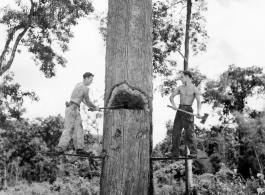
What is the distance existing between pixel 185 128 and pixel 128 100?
121 cm

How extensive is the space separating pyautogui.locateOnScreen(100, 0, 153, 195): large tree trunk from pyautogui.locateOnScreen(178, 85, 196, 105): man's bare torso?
0.70 metres

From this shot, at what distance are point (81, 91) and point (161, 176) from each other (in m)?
13.8

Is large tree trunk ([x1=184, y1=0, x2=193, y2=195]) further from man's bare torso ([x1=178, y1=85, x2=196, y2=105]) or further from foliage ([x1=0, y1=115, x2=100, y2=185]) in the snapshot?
foliage ([x1=0, y1=115, x2=100, y2=185])

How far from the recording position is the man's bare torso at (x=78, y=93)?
5410mm

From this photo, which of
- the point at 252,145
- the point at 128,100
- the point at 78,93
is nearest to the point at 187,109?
the point at 128,100

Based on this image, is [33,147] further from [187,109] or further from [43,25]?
[187,109]

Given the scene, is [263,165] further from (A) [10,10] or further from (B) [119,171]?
(B) [119,171]

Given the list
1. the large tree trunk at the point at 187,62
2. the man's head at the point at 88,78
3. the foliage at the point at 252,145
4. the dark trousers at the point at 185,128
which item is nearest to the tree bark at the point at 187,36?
the large tree trunk at the point at 187,62

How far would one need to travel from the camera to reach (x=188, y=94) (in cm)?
546

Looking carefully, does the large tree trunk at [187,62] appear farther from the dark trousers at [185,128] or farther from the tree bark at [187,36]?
the dark trousers at [185,128]

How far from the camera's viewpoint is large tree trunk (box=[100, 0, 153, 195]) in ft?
14.9

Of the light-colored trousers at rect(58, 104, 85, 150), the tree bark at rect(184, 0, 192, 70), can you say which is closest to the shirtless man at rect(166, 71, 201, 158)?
the light-colored trousers at rect(58, 104, 85, 150)

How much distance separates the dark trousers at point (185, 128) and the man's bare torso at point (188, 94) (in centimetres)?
8

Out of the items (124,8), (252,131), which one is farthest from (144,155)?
(252,131)
